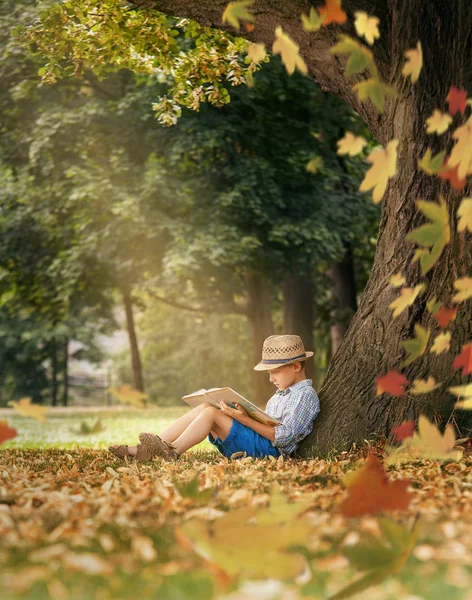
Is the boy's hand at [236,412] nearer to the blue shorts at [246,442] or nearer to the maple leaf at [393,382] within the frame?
the blue shorts at [246,442]

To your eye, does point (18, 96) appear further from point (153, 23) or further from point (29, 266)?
point (153, 23)

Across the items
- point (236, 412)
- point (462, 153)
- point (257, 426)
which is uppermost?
point (462, 153)

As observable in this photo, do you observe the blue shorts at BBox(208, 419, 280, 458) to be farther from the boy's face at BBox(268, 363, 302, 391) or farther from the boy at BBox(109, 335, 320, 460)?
the boy's face at BBox(268, 363, 302, 391)

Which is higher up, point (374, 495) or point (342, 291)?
point (342, 291)

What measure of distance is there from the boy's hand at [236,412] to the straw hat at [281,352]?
383 millimetres

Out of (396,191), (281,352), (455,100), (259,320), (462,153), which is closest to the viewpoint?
(462,153)

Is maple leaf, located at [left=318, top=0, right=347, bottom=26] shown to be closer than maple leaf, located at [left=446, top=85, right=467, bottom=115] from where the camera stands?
Yes

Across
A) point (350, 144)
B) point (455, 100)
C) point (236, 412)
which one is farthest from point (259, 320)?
point (350, 144)

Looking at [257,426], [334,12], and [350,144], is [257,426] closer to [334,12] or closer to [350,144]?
[350,144]

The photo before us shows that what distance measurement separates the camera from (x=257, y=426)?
594 cm

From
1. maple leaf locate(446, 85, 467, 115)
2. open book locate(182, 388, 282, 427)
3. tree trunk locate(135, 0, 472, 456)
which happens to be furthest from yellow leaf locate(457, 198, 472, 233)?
open book locate(182, 388, 282, 427)

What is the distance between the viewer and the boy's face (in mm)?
6246

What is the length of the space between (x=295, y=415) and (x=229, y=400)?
1.72ft

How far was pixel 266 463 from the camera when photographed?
5504 mm
